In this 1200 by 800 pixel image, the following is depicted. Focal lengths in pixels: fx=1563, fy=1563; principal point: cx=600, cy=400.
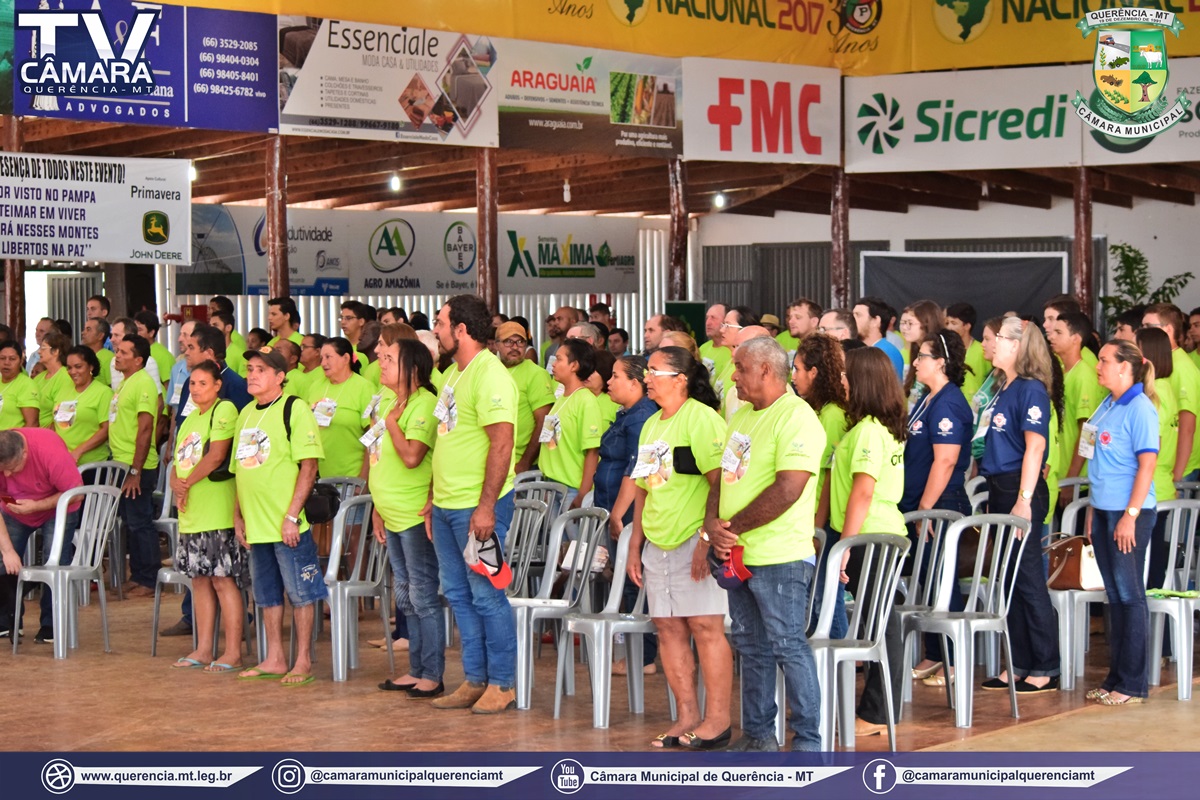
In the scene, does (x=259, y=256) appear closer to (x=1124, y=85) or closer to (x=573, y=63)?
(x=573, y=63)

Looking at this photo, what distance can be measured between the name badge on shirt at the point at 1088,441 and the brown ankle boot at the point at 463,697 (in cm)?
268

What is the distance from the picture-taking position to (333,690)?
681 cm

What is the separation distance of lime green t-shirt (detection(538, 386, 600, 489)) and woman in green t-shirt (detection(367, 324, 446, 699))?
89 centimetres

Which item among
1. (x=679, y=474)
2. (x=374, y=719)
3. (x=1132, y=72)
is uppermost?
(x=1132, y=72)

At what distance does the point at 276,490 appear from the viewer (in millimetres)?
6789

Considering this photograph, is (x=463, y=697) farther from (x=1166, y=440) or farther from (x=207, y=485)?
(x=1166, y=440)

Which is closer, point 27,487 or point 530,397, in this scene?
point 27,487

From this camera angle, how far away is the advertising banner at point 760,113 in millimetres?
12875

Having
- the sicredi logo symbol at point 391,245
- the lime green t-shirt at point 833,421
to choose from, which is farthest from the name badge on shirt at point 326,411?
the sicredi logo symbol at point 391,245

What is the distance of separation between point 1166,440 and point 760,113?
6.74 m

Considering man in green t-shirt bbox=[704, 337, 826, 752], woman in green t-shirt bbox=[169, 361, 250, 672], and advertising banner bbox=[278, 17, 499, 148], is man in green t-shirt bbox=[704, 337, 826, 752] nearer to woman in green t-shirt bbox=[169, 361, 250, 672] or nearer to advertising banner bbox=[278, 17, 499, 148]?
woman in green t-shirt bbox=[169, 361, 250, 672]

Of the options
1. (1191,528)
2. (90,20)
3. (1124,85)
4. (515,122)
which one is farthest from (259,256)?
(1191,528)

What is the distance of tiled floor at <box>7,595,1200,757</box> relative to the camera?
5.80 m

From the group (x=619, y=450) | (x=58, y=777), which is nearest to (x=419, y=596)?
(x=619, y=450)
